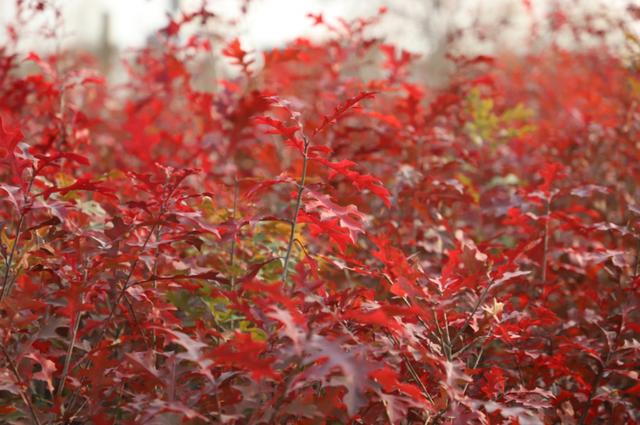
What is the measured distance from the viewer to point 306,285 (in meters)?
1.72

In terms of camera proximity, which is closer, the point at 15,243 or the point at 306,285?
the point at 306,285

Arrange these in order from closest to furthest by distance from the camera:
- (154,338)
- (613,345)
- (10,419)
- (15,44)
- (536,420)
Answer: (536,420) → (10,419) → (154,338) → (613,345) → (15,44)

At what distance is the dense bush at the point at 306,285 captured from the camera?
1.73m

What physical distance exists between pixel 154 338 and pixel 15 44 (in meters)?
2.83

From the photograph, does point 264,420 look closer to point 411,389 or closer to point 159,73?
point 411,389

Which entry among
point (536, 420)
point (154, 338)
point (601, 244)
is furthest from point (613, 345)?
point (154, 338)

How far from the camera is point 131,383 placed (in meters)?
2.03

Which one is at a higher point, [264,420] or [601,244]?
[264,420]

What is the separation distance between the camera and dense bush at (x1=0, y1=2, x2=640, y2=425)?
1729 mm

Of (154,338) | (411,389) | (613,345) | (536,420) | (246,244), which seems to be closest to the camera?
(411,389)

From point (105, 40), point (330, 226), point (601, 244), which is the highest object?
point (330, 226)

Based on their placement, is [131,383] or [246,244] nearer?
[131,383]

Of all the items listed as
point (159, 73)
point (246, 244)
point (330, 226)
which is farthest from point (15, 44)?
point (330, 226)

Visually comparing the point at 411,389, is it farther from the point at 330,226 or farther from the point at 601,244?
the point at 601,244
